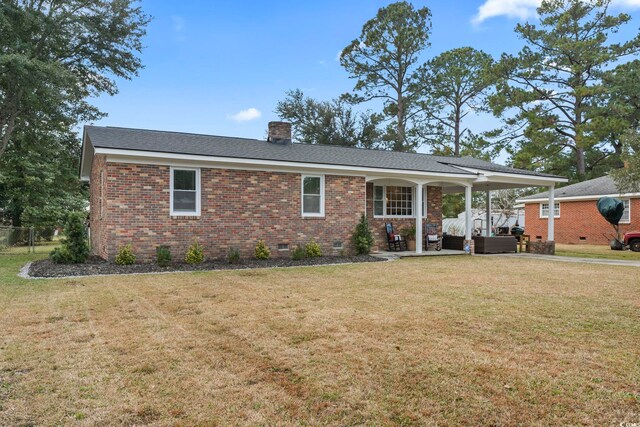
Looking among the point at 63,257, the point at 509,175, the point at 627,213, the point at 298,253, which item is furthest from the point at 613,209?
the point at 63,257

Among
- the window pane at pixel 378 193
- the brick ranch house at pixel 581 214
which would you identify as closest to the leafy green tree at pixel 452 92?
the brick ranch house at pixel 581 214

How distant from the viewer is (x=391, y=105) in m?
33.9

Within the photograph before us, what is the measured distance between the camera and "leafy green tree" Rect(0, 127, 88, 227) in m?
22.9

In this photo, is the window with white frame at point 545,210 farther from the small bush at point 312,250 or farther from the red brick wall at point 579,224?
the small bush at point 312,250

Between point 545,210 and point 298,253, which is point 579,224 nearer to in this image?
point 545,210

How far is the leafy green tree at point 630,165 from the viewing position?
1602 cm

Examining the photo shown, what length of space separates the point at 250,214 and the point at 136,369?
29.3 ft

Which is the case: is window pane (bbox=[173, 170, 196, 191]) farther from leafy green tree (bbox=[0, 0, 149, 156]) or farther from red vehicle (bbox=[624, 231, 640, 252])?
red vehicle (bbox=[624, 231, 640, 252])

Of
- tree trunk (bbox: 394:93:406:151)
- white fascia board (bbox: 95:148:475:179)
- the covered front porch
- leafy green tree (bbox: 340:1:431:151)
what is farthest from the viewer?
tree trunk (bbox: 394:93:406:151)

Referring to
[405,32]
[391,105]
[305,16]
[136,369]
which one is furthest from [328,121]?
[136,369]

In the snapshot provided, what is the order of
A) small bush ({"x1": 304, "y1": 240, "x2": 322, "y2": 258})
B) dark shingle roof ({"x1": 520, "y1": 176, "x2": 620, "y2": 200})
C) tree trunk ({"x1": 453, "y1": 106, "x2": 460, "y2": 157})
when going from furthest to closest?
1. tree trunk ({"x1": 453, "y1": 106, "x2": 460, "y2": 157})
2. dark shingle roof ({"x1": 520, "y1": 176, "x2": 620, "y2": 200})
3. small bush ({"x1": 304, "y1": 240, "x2": 322, "y2": 258})

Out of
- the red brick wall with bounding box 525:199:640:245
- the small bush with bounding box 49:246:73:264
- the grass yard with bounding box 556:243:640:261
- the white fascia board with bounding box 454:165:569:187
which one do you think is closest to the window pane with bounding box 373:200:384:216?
the white fascia board with bounding box 454:165:569:187

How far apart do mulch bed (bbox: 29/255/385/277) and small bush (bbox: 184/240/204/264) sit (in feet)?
0.53

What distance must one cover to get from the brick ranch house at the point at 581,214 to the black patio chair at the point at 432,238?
9593 millimetres
